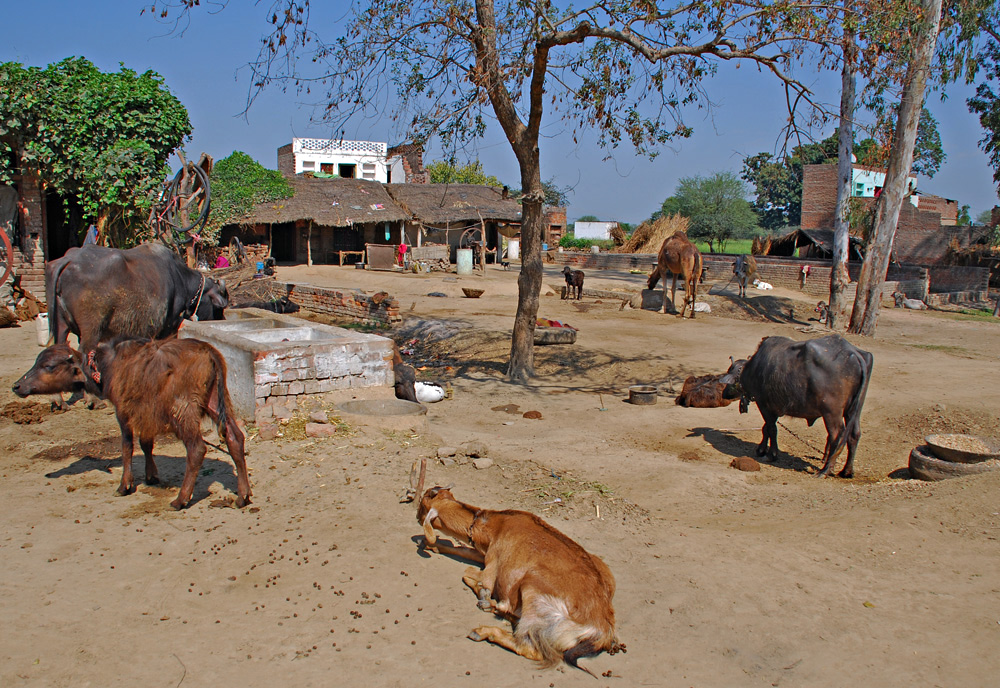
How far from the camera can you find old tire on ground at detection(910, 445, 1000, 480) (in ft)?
19.9

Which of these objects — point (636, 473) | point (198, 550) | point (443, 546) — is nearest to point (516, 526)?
point (443, 546)

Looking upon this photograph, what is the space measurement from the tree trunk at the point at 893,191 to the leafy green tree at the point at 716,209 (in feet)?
79.0

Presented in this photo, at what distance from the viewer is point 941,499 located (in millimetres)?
5340

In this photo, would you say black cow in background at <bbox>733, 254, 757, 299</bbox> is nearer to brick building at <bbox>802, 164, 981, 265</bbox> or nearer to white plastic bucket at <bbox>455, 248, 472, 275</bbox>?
brick building at <bbox>802, 164, 981, 265</bbox>

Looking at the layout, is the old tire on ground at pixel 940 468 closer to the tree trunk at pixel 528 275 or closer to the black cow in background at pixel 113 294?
the tree trunk at pixel 528 275

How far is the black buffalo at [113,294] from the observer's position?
7941mm

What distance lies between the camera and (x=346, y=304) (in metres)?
16.9

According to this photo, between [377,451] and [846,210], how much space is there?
47.6ft

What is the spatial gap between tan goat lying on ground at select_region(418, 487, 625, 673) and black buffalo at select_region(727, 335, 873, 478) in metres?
4.03

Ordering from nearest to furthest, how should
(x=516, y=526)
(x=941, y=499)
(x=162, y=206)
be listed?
1. (x=516, y=526)
2. (x=941, y=499)
3. (x=162, y=206)

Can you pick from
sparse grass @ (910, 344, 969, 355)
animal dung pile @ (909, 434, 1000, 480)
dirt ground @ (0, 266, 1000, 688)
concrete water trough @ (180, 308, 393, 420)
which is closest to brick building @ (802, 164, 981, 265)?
sparse grass @ (910, 344, 969, 355)

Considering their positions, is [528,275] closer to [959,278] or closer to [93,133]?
[93,133]

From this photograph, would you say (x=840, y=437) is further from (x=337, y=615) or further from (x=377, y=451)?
(x=337, y=615)

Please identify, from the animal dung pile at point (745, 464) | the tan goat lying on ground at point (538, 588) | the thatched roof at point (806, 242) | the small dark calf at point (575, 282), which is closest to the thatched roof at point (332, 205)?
the small dark calf at point (575, 282)
